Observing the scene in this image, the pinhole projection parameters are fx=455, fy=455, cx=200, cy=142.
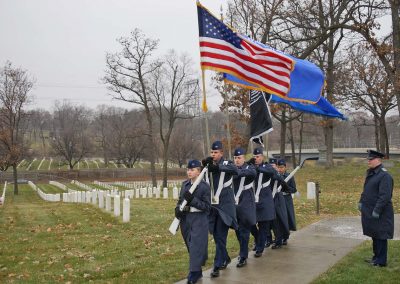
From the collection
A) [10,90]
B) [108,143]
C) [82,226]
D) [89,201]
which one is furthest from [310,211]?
[108,143]

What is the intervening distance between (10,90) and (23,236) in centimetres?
3284

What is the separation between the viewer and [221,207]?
7219mm

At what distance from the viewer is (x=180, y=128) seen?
85500 mm

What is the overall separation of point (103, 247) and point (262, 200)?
11.9ft

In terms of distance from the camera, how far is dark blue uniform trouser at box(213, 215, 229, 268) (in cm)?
706

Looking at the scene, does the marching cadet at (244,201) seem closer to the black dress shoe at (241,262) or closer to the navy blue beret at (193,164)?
the black dress shoe at (241,262)

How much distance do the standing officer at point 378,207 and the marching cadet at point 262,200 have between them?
1.64 meters

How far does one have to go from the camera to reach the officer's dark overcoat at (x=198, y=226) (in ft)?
21.0

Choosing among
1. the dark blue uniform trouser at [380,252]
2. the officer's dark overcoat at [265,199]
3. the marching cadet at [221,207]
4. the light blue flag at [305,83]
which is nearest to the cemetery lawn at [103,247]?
the dark blue uniform trouser at [380,252]

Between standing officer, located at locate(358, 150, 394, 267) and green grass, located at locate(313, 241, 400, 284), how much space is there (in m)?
0.27

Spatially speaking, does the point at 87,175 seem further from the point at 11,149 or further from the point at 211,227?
the point at 211,227

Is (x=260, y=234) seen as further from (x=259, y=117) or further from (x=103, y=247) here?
(x=103, y=247)

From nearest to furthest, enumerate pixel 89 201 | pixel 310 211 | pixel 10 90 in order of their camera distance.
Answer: pixel 310 211 < pixel 89 201 < pixel 10 90

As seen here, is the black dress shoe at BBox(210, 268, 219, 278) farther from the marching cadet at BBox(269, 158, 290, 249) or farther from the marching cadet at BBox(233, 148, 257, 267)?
the marching cadet at BBox(269, 158, 290, 249)
